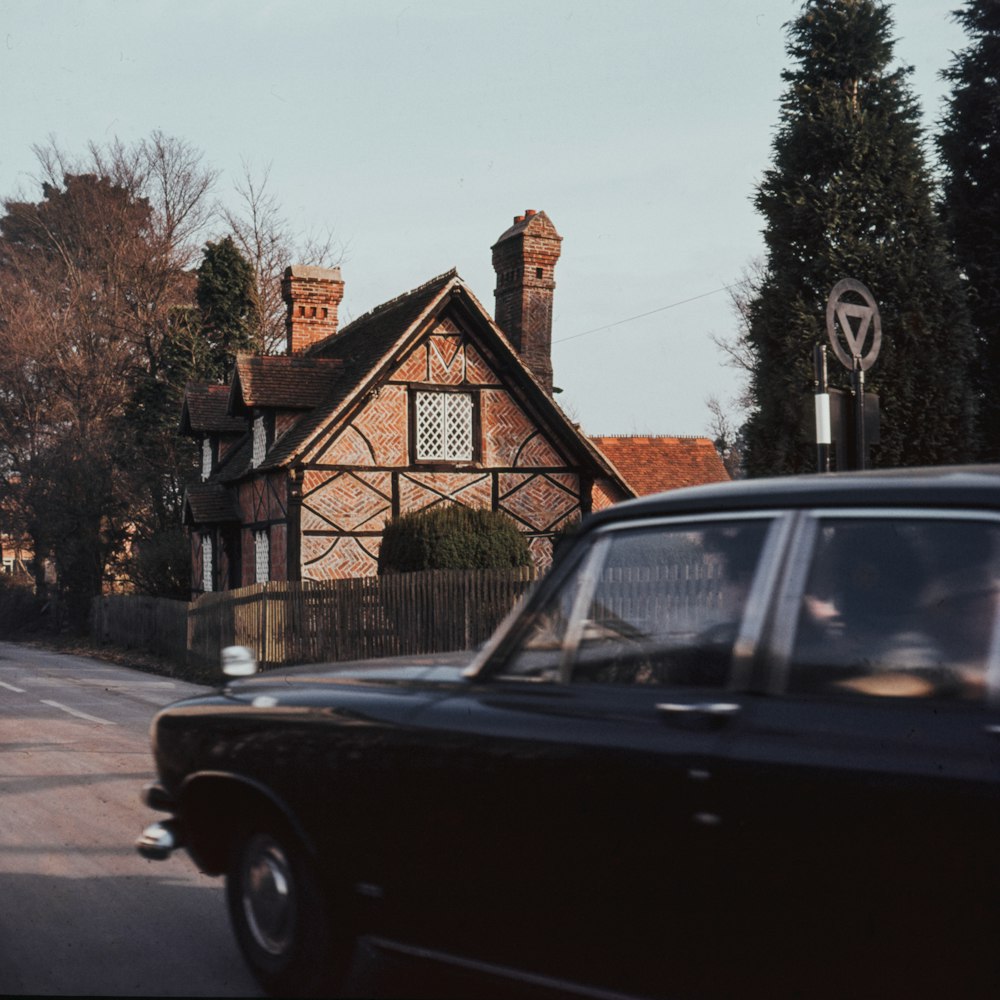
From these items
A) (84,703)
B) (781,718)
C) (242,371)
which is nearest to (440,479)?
(242,371)

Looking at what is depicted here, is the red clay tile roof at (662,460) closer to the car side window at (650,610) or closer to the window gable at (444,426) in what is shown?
the window gable at (444,426)

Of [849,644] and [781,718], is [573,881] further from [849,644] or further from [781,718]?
[849,644]

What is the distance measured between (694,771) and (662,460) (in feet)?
118

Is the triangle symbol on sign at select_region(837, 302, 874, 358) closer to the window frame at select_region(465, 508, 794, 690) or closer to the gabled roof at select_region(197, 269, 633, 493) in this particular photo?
the window frame at select_region(465, 508, 794, 690)

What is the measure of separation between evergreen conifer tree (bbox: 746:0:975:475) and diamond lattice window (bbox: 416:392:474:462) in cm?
732

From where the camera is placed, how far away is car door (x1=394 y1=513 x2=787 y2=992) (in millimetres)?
3293

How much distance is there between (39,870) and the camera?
6.58 m

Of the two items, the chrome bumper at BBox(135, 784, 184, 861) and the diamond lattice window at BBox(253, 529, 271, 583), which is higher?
the diamond lattice window at BBox(253, 529, 271, 583)

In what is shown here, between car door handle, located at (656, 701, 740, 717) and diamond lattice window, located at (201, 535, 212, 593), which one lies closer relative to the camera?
car door handle, located at (656, 701, 740, 717)

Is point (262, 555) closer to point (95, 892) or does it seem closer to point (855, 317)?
point (855, 317)

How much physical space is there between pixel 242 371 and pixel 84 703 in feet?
42.4

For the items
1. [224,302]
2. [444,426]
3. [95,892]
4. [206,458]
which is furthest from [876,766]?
[224,302]

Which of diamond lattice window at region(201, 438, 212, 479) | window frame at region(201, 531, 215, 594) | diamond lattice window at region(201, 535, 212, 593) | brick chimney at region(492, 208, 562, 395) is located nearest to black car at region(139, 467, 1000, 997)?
brick chimney at region(492, 208, 562, 395)

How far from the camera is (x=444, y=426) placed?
2720 cm
